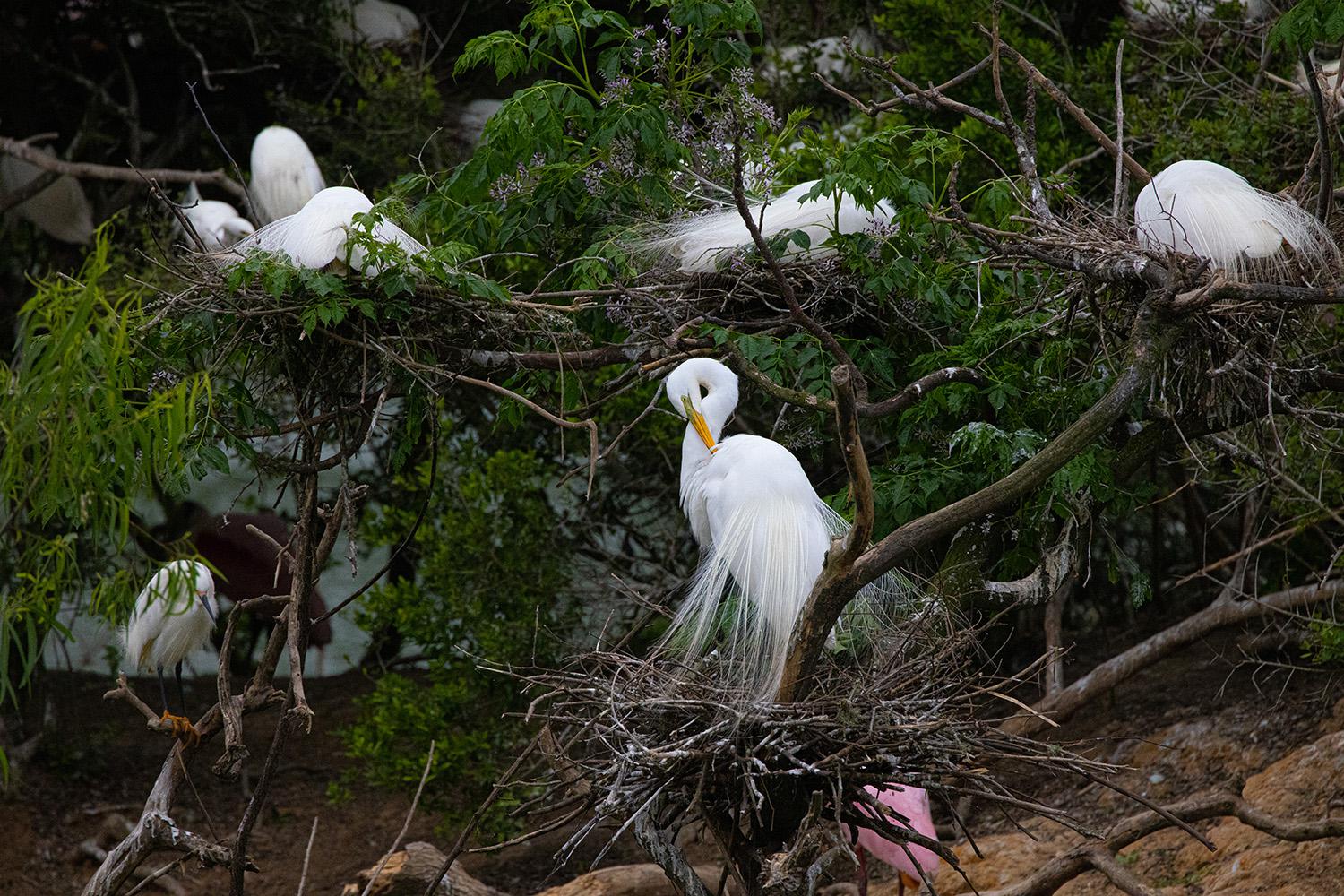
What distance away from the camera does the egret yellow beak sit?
3.19m

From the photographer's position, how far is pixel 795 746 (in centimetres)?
221

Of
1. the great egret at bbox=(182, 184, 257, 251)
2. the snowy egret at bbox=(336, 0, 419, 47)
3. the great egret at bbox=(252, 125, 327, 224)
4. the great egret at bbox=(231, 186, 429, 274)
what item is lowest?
the great egret at bbox=(182, 184, 257, 251)

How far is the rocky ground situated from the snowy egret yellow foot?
243mm

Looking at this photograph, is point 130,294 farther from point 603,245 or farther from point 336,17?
point 336,17

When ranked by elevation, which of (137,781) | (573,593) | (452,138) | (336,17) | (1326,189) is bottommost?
(137,781)

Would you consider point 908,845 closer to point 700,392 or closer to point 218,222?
point 700,392

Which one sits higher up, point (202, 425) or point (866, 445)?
point (202, 425)

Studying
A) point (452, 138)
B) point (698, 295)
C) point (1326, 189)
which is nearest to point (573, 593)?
point (698, 295)

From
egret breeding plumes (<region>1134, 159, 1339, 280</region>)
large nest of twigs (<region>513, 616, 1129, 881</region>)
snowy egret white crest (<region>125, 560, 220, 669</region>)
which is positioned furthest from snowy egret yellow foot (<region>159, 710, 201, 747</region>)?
egret breeding plumes (<region>1134, 159, 1339, 280</region>)

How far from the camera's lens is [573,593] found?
14.8 feet

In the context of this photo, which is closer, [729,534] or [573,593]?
[729,534]

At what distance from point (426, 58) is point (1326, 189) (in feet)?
14.5

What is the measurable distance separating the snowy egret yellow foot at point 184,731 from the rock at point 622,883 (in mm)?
1152

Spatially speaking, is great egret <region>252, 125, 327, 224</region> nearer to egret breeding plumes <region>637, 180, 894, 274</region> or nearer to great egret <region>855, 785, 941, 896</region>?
egret breeding plumes <region>637, 180, 894, 274</region>
